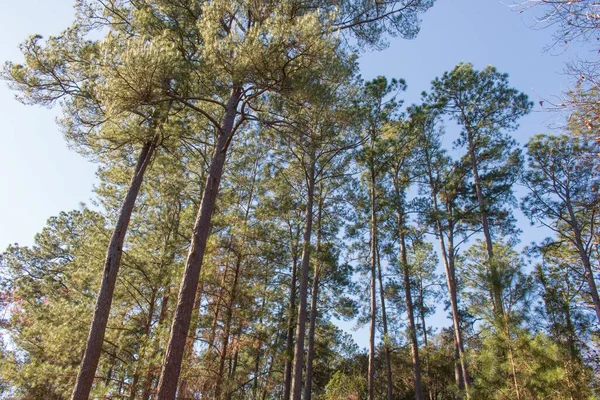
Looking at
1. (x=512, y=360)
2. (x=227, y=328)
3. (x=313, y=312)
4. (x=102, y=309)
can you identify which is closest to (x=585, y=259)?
(x=512, y=360)

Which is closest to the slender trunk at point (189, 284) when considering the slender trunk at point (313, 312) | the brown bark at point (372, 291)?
the slender trunk at point (313, 312)

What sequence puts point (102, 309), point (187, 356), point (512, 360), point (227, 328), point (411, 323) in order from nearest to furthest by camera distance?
point (512, 360), point (102, 309), point (187, 356), point (227, 328), point (411, 323)

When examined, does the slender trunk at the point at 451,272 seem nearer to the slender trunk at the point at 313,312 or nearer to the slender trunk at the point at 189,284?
the slender trunk at the point at 313,312

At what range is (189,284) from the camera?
5715mm

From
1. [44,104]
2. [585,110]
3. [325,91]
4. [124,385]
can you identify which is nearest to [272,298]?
[124,385]

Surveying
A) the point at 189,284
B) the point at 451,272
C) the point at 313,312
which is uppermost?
the point at 451,272

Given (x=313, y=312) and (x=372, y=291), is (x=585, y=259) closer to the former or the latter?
(x=372, y=291)

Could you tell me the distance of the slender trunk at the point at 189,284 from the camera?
5.07 m

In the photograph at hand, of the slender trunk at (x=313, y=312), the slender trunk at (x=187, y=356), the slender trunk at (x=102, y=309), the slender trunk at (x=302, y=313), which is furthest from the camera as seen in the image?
the slender trunk at (x=313, y=312)

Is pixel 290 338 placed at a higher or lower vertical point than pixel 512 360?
higher

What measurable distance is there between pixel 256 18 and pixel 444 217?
27.4 ft

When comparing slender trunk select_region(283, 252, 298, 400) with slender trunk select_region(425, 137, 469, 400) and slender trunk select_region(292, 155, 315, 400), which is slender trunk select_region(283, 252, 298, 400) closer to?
slender trunk select_region(292, 155, 315, 400)

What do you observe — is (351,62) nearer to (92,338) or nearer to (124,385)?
(92,338)

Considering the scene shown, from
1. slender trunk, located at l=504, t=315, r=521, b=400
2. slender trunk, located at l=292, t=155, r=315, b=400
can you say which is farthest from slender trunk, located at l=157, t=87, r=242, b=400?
slender trunk, located at l=504, t=315, r=521, b=400
